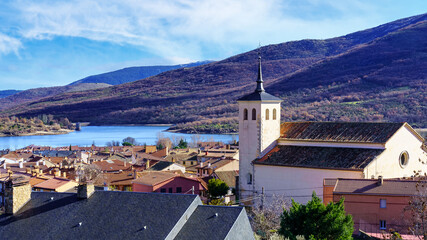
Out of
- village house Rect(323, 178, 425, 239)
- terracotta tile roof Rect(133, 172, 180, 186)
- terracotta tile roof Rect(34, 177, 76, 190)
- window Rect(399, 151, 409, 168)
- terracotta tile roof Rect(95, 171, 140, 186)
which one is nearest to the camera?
village house Rect(323, 178, 425, 239)

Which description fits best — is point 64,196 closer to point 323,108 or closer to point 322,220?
point 322,220

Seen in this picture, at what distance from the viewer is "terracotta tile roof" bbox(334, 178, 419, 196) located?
28188 millimetres

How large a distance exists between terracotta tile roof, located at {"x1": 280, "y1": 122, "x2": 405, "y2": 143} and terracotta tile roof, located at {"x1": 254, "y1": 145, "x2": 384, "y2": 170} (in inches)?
32.2

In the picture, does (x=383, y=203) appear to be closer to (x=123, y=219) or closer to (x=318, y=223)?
(x=318, y=223)

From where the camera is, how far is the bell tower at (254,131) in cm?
4041

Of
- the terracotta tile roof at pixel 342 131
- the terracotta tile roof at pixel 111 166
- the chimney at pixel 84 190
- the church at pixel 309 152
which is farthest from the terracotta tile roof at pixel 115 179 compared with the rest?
the chimney at pixel 84 190

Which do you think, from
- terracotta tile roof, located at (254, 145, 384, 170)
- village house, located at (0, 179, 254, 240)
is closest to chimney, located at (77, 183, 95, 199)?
village house, located at (0, 179, 254, 240)

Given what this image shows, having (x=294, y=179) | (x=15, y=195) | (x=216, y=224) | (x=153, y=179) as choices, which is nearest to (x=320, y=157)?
(x=294, y=179)

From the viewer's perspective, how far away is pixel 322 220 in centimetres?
2191

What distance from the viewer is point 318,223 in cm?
2203

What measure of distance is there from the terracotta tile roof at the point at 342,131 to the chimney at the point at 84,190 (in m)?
21.5

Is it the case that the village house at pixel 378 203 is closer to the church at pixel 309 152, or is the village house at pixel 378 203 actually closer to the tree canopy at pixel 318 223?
the church at pixel 309 152

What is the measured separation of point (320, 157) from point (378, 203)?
786cm

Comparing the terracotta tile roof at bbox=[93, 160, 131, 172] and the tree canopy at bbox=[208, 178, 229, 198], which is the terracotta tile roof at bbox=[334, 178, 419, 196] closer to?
the tree canopy at bbox=[208, 178, 229, 198]
